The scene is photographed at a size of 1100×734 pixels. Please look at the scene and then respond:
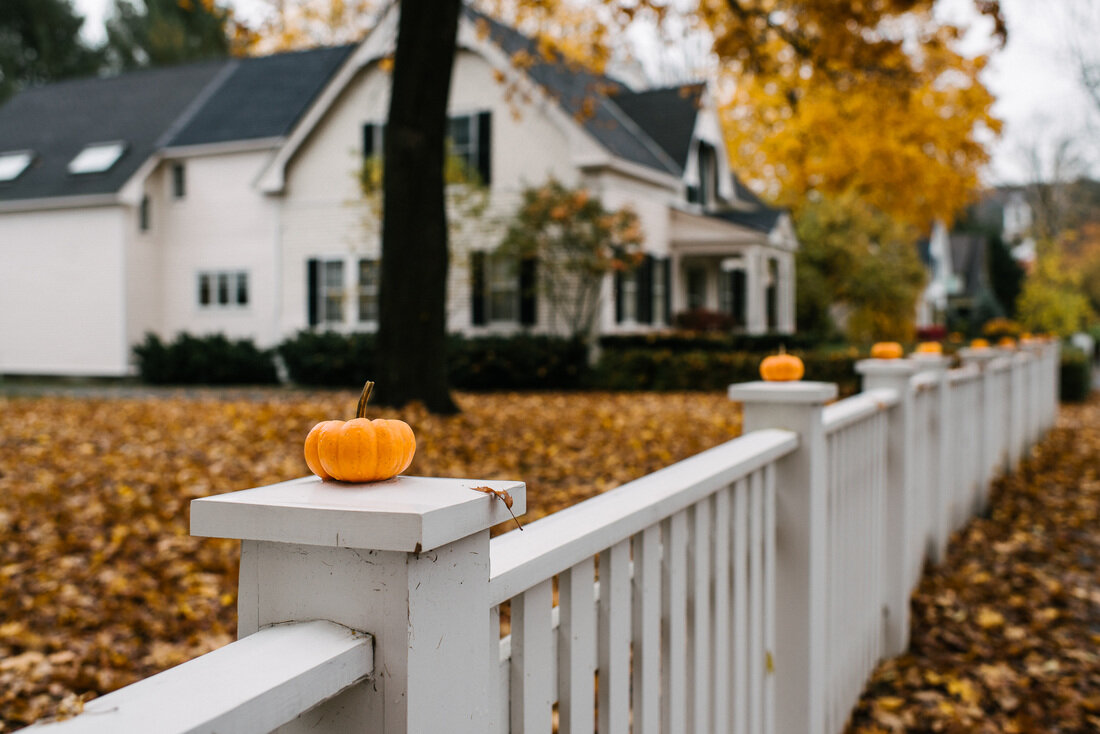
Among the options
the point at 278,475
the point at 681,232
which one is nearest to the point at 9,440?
the point at 278,475

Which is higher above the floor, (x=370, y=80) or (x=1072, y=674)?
(x=370, y=80)

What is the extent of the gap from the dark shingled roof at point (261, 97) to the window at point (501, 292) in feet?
20.5

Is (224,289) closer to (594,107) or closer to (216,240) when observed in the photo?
(216,240)

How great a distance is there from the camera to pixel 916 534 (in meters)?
5.56

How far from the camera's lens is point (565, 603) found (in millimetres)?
1708

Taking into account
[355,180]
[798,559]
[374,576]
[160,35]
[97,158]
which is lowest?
[798,559]

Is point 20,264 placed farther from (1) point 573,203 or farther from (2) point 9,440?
(2) point 9,440

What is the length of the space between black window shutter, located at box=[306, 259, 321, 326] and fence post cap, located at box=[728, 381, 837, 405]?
1811 cm

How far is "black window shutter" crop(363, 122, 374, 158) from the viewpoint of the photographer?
19.5 metres

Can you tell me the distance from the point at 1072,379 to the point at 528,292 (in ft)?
35.2

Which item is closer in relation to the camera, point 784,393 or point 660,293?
point 784,393

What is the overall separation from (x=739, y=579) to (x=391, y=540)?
1.72m

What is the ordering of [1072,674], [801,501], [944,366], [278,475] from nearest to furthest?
[801,501] < [1072,674] < [944,366] < [278,475]

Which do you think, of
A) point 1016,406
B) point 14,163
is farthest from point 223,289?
point 1016,406
